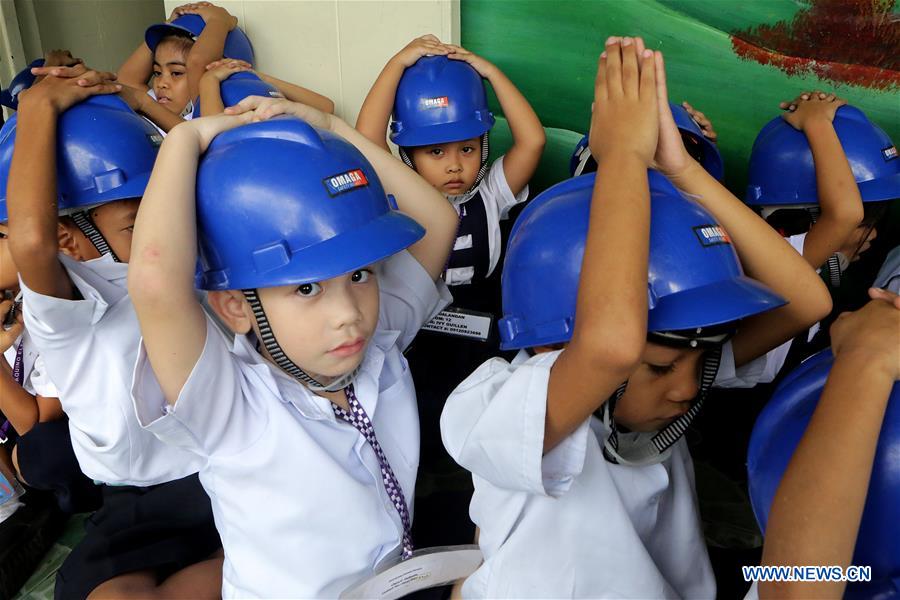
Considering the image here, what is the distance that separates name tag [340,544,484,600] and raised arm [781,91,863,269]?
173 cm

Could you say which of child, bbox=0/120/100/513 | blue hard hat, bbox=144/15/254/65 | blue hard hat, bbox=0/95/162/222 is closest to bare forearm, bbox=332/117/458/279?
blue hard hat, bbox=0/95/162/222

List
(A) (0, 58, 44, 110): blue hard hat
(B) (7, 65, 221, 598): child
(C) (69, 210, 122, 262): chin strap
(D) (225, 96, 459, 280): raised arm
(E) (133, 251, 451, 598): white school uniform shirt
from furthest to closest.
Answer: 1. (A) (0, 58, 44, 110): blue hard hat
2. (C) (69, 210, 122, 262): chin strap
3. (D) (225, 96, 459, 280): raised arm
4. (B) (7, 65, 221, 598): child
5. (E) (133, 251, 451, 598): white school uniform shirt

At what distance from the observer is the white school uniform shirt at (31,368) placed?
253cm

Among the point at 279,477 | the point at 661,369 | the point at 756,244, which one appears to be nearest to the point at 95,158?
the point at 279,477

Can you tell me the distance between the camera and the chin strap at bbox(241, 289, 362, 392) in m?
1.59

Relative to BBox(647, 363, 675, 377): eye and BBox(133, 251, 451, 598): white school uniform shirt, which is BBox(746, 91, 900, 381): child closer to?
BBox(647, 363, 675, 377): eye

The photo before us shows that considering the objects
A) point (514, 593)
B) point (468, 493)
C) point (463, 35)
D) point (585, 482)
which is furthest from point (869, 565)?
point (463, 35)

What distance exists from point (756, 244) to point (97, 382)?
1.72 m

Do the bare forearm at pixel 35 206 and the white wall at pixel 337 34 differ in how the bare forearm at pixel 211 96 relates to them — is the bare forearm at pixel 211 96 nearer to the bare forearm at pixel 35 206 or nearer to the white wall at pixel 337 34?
the bare forearm at pixel 35 206

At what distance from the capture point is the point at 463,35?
160 inches

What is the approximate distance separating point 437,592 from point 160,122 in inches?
78.3

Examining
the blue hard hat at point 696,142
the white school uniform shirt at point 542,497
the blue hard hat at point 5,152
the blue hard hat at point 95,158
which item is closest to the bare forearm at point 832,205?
the blue hard hat at point 696,142

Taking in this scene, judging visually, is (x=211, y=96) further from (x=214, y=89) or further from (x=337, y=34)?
(x=337, y=34)

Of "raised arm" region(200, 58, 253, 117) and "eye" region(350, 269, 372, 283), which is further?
"raised arm" region(200, 58, 253, 117)
